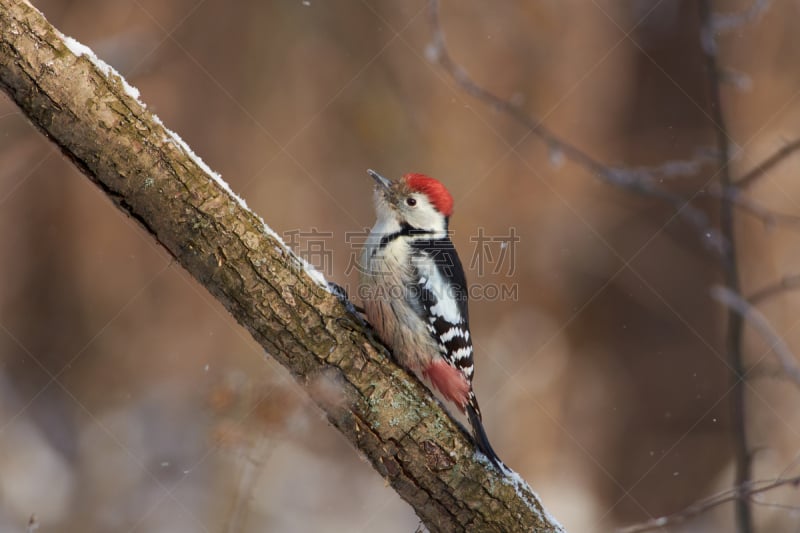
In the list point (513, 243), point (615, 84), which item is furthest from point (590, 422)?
point (615, 84)

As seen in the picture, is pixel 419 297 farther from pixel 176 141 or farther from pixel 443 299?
pixel 176 141

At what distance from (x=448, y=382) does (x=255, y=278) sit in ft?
3.55

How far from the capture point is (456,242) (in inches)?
238

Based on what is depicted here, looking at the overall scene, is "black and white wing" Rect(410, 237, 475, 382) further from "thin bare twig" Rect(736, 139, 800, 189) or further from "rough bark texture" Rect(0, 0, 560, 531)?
"thin bare twig" Rect(736, 139, 800, 189)

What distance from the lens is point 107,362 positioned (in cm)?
566

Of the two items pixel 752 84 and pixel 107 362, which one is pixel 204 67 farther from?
pixel 752 84

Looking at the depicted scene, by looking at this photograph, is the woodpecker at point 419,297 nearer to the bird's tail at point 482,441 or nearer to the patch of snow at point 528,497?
the bird's tail at point 482,441

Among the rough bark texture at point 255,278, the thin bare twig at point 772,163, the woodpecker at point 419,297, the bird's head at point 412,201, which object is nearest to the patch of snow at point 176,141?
the rough bark texture at point 255,278

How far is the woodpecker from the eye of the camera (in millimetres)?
2928

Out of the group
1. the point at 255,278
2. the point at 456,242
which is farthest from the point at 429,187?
the point at 456,242

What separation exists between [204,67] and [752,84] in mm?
4794

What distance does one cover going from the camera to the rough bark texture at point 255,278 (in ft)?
7.01

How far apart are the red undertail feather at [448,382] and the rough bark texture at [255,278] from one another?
1.10 ft

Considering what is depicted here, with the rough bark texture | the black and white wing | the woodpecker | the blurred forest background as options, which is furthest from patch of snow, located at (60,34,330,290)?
the blurred forest background
